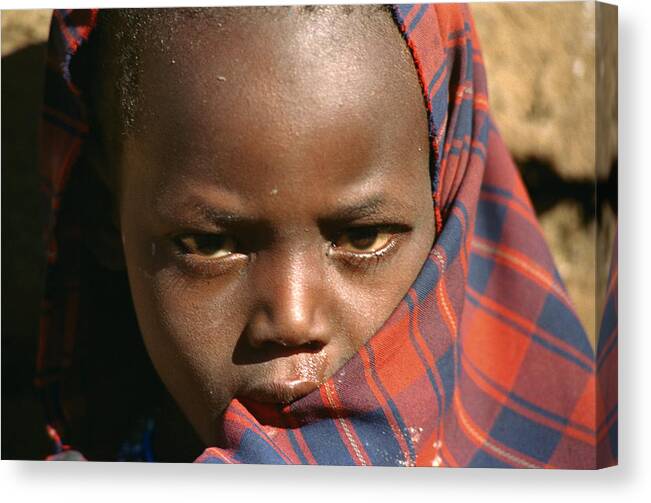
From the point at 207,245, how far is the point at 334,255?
0.18 meters

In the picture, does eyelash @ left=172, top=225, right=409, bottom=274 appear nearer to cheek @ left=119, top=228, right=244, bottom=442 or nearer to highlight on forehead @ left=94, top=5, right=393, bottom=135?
cheek @ left=119, top=228, right=244, bottom=442

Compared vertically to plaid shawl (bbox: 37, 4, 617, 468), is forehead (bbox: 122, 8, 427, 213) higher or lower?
higher

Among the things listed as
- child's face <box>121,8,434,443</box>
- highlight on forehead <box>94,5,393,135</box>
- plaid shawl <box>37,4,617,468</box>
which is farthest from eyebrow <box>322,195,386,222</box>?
highlight on forehead <box>94,5,393,135</box>

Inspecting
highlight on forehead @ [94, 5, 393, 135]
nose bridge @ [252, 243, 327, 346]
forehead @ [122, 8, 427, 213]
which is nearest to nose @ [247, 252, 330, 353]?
nose bridge @ [252, 243, 327, 346]

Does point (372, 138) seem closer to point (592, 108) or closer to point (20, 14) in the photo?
point (592, 108)

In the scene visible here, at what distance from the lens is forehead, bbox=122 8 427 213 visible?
1.57 m

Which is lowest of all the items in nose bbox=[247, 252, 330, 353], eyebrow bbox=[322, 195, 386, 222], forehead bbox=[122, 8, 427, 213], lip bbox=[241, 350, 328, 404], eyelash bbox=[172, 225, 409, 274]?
lip bbox=[241, 350, 328, 404]

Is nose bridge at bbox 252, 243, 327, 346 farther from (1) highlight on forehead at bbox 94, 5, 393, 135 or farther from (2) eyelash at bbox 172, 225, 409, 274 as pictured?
(1) highlight on forehead at bbox 94, 5, 393, 135

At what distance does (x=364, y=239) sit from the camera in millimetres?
1631

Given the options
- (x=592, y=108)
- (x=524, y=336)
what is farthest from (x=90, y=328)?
(x=592, y=108)

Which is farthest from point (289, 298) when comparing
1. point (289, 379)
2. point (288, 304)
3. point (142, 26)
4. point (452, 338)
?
point (142, 26)

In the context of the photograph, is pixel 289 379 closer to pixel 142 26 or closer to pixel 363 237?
pixel 363 237

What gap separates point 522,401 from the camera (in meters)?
1.74

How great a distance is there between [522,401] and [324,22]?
648 millimetres
